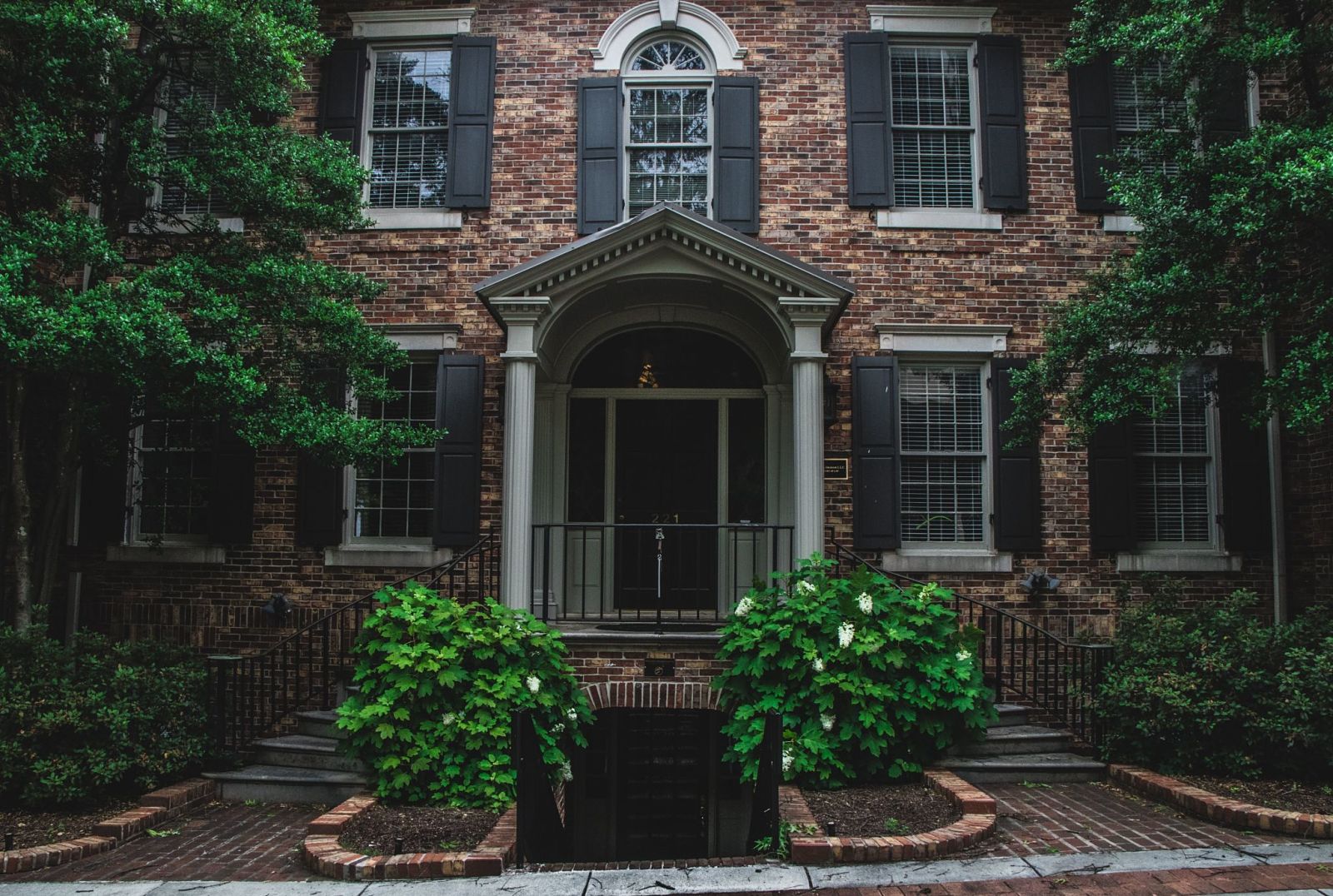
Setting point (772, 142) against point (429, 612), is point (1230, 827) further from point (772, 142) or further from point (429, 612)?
point (772, 142)

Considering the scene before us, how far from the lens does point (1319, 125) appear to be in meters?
7.52

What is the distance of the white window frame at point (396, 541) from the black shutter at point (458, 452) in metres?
0.19

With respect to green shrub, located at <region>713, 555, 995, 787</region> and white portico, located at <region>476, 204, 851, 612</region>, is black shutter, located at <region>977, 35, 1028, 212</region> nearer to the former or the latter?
white portico, located at <region>476, 204, 851, 612</region>

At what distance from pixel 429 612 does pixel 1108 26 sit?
7.33 m

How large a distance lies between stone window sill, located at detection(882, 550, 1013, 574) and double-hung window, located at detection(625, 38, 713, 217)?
3950mm

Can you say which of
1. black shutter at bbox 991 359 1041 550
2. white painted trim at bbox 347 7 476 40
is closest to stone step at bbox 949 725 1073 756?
black shutter at bbox 991 359 1041 550

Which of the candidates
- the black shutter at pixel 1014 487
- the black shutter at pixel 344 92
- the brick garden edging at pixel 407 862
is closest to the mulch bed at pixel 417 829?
the brick garden edging at pixel 407 862

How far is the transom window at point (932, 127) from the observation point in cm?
987

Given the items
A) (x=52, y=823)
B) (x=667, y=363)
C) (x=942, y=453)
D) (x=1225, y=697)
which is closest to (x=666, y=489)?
(x=667, y=363)

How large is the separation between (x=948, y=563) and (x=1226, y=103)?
208 inches

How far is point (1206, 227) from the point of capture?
7.29 metres

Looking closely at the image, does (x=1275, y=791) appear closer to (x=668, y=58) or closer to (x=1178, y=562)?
(x=1178, y=562)

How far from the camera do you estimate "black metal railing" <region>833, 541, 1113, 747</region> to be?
787 centimetres

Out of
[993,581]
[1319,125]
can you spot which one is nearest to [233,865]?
[993,581]
